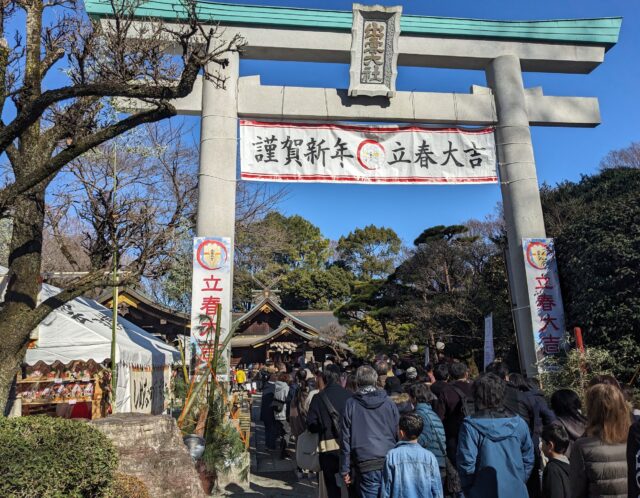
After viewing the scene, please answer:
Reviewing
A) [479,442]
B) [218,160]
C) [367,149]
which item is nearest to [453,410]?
[479,442]

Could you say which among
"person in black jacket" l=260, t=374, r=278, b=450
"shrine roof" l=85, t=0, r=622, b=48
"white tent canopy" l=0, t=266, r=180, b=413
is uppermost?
"shrine roof" l=85, t=0, r=622, b=48

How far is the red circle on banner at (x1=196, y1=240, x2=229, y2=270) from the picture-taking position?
9430mm

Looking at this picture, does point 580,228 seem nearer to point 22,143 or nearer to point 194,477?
point 194,477

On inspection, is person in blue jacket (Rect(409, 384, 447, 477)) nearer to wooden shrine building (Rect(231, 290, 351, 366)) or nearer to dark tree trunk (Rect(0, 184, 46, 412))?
dark tree trunk (Rect(0, 184, 46, 412))

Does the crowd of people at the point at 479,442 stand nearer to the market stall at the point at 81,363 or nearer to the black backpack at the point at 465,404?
the black backpack at the point at 465,404

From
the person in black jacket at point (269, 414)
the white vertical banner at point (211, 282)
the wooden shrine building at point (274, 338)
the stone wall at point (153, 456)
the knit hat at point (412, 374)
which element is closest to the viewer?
the stone wall at point (153, 456)

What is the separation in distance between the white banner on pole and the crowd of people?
5.35 m

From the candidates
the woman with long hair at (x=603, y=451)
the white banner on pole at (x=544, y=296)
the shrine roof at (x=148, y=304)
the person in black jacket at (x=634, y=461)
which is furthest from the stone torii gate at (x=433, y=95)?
the shrine roof at (x=148, y=304)

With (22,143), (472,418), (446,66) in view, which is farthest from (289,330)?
(472,418)

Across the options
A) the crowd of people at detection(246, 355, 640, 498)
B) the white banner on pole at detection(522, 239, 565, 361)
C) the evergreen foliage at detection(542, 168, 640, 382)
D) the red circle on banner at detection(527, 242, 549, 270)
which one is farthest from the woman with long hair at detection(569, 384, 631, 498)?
the red circle on banner at detection(527, 242, 549, 270)

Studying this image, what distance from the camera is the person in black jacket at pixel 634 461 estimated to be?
215cm

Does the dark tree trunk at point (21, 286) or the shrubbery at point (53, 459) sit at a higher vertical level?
the dark tree trunk at point (21, 286)

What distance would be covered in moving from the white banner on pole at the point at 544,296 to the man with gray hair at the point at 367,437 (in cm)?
679

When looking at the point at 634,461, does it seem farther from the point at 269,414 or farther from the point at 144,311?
the point at 144,311
